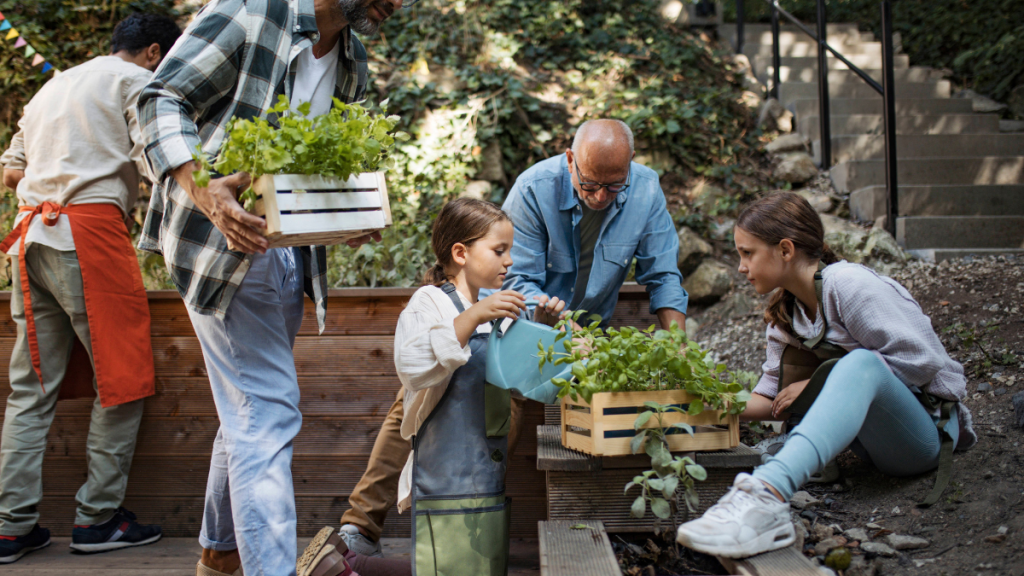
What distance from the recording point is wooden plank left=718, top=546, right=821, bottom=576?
4.04 feet

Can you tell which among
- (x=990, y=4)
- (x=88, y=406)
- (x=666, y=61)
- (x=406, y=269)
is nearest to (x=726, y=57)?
(x=666, y=61)

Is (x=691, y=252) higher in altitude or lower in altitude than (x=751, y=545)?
higher

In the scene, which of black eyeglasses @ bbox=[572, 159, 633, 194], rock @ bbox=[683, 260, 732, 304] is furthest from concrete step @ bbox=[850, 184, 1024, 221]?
black eyeglasses @ bbox=[572, 159, 633, 194]

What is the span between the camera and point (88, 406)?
100 inches

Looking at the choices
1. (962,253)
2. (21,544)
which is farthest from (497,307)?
(962,253)

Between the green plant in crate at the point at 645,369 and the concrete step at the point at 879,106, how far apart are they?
15.5ft

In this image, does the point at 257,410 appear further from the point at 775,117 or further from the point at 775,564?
the point at 775,117

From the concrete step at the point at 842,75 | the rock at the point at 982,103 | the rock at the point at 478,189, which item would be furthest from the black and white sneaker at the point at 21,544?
the rock at the point at 982,103

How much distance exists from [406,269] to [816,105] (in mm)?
3996

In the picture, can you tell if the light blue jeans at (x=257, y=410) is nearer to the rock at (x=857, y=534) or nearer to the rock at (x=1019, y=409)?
the rock at (x=857, y=534)

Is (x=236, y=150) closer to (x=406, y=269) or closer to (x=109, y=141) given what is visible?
(x=109, y=141)

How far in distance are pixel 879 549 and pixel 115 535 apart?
2.32 meters

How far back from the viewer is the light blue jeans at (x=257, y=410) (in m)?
1.49

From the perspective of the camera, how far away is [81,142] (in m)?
2.30
